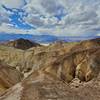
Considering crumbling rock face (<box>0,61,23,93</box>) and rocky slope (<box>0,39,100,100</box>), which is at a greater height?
rocky slope (<box>0,39,100,100</box>)

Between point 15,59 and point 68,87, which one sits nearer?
point 68,87

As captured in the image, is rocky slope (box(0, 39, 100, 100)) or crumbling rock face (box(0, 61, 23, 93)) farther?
crumbling rock face (box(0, 61, 23, 93))

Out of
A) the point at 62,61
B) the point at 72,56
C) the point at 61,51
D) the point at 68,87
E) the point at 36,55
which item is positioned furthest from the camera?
the point at 36,55

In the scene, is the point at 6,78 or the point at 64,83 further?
the point at 6,78

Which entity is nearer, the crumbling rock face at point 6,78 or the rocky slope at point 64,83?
the rocky slope at point 64,83

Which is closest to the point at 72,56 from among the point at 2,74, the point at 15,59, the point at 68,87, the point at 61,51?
the point at 2,74

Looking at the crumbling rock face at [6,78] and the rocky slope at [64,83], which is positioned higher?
the rocky slope at [64,83]

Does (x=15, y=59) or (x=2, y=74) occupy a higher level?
(x=2, y=74)

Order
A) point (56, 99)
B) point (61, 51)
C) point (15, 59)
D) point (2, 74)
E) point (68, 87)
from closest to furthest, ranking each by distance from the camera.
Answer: point (56, 99), point (68, 87), point (2, 74), point (61, 51), point (15, 59)

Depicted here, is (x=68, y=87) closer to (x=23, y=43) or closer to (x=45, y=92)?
(x=45, y=92)

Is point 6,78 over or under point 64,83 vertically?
under
